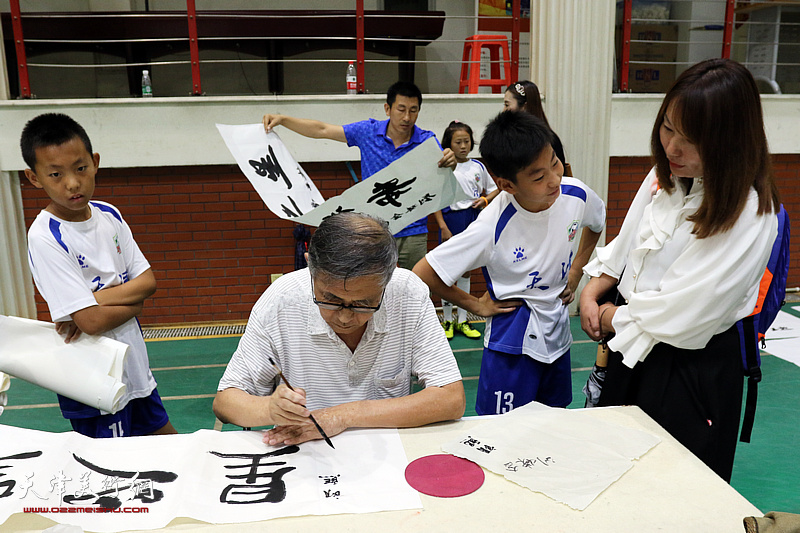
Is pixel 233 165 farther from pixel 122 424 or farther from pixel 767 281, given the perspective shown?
pixel 767 281

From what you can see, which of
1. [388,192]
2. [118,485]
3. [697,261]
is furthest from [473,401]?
[118,485]

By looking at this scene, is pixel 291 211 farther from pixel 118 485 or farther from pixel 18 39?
pixel 18 39

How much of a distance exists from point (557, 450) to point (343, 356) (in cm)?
63

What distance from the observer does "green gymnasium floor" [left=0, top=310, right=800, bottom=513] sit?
271cm

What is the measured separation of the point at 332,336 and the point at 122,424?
1106 mm

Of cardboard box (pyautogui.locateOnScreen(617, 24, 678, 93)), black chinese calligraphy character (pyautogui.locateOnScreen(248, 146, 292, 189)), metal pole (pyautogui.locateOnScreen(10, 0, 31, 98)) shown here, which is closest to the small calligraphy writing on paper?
black chinese calligraphy character (pyautogui.locateOnScreen(248, 146, 292, 189))

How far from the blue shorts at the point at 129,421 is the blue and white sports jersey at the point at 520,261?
51.4 inches

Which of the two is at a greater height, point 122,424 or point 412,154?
point 412,154

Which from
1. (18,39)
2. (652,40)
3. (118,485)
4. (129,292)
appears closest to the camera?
(118,485)

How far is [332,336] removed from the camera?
5.46ft

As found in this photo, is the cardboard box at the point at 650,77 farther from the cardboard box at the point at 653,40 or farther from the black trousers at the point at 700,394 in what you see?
the black trousers at the point at 700,394

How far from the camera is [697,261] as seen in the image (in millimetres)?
1520

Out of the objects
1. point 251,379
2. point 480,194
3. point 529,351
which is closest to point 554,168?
point 529,351

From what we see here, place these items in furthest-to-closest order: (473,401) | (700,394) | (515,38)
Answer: (515,38) → (473,401) → (700,394)
